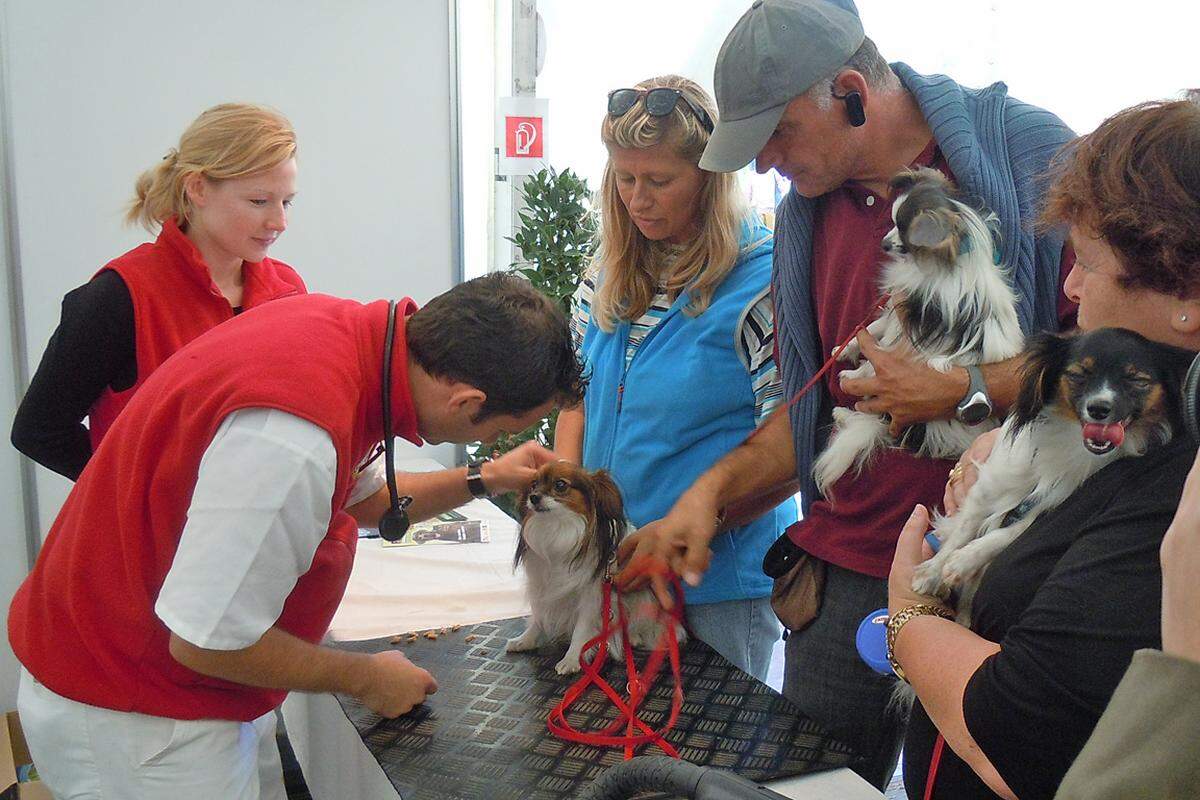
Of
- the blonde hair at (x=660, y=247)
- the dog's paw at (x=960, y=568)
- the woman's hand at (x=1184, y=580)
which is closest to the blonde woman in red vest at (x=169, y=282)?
the blonde hair at (x=660, y=247)

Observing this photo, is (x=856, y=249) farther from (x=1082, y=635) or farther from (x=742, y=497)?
(x=1082, y=635)

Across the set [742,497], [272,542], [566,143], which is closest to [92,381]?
[272,542]

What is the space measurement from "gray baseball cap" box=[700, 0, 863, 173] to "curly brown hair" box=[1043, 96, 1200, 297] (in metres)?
0.75

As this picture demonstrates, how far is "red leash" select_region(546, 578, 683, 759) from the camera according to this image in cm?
161

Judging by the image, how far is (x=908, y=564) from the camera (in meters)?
1.41

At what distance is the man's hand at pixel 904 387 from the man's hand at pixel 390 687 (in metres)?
0.98

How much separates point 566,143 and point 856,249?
347 centimetres

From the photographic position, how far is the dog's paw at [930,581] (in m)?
1.37

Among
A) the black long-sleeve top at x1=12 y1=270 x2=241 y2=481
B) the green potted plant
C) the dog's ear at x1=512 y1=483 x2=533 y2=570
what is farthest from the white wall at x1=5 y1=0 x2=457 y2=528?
the dog's ear at x1=512 y1=483 x2=533 y2=570

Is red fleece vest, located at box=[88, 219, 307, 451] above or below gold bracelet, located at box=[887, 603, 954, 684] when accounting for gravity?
above

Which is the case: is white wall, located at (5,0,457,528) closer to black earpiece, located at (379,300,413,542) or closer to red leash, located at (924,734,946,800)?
black earpiece, located at (379,300,413,542)

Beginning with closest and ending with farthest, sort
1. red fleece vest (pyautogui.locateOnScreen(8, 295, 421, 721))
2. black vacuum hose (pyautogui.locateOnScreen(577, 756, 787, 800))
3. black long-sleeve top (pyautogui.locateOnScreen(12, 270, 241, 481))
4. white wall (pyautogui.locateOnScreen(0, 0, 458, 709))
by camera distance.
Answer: black vacuum hose (pyautogui.locateOnScreen(577, 756, 787, 800)) → red fleece vest (pyautogui.locateOnScreen(8, 295, 421, 721)) → black long-sleeve top (pyautogui.locateOnScreen(12, 270, 241, 481)) → white wall (pyautogui.locateOnScreen(0, 0, 458, 709))

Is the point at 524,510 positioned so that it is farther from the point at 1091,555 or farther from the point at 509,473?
the point at 1091,555

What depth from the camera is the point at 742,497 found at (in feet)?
6.70
